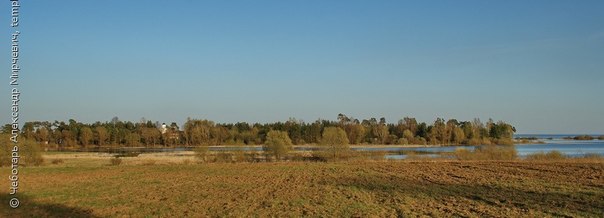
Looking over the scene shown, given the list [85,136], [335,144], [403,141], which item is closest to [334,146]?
[335,144]

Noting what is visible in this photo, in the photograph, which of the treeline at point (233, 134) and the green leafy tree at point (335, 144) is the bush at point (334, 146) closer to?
the green leafy tree at point (335, 144)

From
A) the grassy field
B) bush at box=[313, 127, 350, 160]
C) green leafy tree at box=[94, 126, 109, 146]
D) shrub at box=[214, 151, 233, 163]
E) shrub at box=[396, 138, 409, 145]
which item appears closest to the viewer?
the grassy field

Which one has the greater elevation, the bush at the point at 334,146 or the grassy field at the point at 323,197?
the bush at the point at 334,146

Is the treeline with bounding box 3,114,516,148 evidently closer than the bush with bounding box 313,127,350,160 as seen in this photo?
No

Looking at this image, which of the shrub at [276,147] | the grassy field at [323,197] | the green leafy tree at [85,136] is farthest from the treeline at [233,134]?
the grassy field at [323,197]

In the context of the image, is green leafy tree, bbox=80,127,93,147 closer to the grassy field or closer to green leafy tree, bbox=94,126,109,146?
green leafy tree, bbox=94,126,109,146

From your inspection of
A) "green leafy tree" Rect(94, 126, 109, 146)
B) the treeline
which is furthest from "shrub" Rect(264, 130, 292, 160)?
"green leafy tree" Rect(94, 126, 109, 146)

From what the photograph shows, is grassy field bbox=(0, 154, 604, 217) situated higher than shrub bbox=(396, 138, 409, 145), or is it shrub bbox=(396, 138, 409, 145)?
shrub bbox=(396, 138, 409, 145)

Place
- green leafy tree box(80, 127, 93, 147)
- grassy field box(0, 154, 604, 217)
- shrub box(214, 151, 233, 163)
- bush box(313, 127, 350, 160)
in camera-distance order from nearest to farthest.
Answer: grassy field box(0, 154, 604, 217)
shrub box(214, 151, 233, 163)
bush box(313, 127, 350, 160)
green leafy tree box(80, 127, 93, 147)

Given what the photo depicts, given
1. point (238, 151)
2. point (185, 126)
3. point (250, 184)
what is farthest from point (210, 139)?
point (250, 184)

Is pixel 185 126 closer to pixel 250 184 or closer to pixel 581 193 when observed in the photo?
pixel 250 184

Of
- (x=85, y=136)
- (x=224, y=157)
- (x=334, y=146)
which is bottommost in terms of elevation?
(x=224, y=157)

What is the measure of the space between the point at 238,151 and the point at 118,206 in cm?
4005

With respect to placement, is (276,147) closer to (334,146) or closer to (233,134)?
(334,146)
